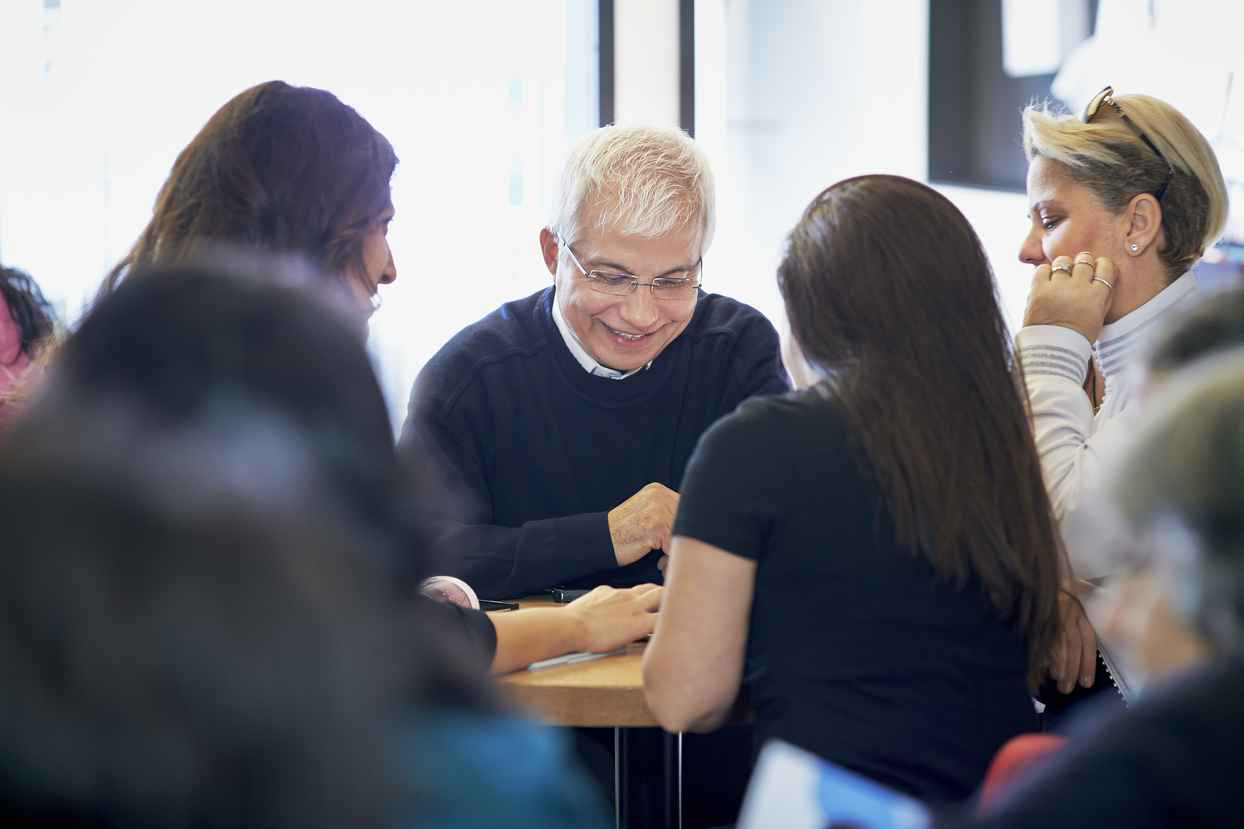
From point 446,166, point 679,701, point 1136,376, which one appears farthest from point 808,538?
point 446,166

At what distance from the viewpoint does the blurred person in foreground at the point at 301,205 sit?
1.62 m

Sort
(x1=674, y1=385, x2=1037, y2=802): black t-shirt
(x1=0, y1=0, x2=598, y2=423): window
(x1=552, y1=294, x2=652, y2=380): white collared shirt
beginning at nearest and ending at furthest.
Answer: (x1=674, y1=385, x2=1037, y2=802): black t-shirt → (x1=552, y1=294, x2=652, y2=380): white collared shirt → (x1=0, y1=0, x2=598, y2=423): window

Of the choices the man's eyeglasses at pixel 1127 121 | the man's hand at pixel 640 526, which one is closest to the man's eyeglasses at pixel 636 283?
the man's hand at pixel 640 526

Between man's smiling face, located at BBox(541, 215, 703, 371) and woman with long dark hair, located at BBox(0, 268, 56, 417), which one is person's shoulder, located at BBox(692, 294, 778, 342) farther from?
woman with long dark hair, located at BBox(0, 268, 56, 417)

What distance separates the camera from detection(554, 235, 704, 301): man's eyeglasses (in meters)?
2.38

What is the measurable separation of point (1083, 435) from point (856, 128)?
2.38m

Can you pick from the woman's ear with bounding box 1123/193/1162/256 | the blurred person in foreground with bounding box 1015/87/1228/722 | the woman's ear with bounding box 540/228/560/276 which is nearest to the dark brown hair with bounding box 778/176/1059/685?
the blurred person in foreground with bounding box 1015/87/1228/722

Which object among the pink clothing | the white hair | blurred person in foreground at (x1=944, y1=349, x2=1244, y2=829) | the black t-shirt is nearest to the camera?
blurred person in foreground at (x1=944, y1=349, x2=1244, y2=829)

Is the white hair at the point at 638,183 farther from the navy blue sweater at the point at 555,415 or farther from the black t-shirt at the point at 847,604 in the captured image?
the black t-shirt at the point at 847,604

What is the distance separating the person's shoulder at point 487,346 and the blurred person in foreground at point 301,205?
0.60 metres

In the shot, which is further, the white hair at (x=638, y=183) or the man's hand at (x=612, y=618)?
the white hair at (x=638, y=183)

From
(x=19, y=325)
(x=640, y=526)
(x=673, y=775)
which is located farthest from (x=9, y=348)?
(x=673, y=775)

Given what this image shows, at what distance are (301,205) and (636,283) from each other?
2.81ft

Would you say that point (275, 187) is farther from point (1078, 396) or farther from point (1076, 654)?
point (1076, 654)
